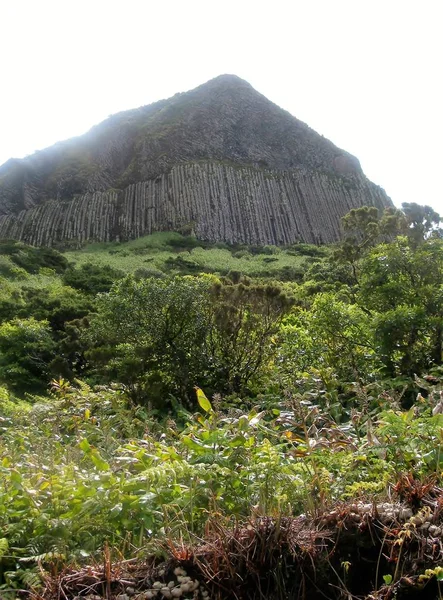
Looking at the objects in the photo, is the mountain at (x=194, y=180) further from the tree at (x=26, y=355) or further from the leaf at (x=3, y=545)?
the leaf at (x=3, y=545)

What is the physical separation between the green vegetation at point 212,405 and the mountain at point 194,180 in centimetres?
4394

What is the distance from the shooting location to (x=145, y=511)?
2512 millimetres

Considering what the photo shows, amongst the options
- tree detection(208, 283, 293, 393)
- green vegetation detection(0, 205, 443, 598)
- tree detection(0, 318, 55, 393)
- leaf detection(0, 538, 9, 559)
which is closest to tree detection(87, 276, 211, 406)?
green vegetation detection(0, 205, 443, 598)

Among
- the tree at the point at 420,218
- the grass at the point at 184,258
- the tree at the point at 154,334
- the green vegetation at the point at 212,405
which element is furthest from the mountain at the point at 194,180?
the tree at the point at 154,334

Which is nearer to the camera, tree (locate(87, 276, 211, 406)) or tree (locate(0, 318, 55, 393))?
→ tree (locate(87, 276, 211, 406))

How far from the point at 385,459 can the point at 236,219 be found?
199 feet

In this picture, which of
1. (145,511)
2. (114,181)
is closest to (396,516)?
(145,511)

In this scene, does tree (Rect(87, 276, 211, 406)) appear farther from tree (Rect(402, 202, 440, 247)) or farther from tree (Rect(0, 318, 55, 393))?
tree (Rect(402, 202, 440, 247))

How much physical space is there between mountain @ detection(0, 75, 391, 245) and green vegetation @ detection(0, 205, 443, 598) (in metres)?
43.9

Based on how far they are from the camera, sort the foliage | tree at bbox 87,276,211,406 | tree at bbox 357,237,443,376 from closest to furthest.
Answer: tree at bbox 357,237,443,376
tree at bbox 87,276,211,406
the foliage

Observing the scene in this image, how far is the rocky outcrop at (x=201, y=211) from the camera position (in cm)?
6231

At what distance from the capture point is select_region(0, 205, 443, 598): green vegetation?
256 centimetres

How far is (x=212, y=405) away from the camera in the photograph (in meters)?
7.30

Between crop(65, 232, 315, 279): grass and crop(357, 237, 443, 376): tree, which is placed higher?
crop(357, 237, 443, 376): tree
